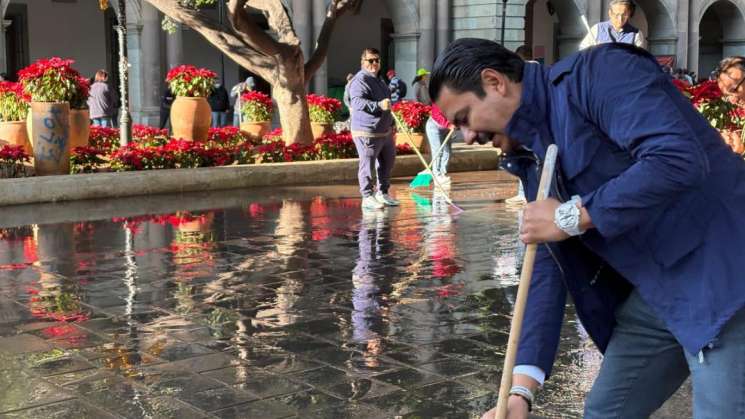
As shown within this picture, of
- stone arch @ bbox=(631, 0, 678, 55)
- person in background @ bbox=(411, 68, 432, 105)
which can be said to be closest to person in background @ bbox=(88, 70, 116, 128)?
person in background @ bbox=(411, 68, 432, 105)

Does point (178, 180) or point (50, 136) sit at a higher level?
point (50, 136)

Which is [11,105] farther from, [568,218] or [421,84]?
[568,218]

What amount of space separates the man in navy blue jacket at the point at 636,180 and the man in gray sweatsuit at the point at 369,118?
913 centimetres

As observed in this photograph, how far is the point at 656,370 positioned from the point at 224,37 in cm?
1498

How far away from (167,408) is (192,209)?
25.2ft

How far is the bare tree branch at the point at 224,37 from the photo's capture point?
17.0 m

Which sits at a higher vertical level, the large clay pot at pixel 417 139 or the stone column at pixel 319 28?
the stone column at pixel 319 28

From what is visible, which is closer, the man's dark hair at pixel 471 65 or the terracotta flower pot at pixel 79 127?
the man's dark hair at pixel 471 65

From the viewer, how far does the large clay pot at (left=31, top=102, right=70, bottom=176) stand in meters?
14.3

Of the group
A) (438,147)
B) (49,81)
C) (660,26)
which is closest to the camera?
(49,81)

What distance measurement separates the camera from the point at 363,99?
39.5 feet

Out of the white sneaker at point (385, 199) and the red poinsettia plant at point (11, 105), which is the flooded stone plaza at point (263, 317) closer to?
the white sneaker at point (385, 199)

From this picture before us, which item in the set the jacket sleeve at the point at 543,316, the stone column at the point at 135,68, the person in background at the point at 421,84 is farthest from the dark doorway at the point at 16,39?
the jacket sleeve at the point at 543,316

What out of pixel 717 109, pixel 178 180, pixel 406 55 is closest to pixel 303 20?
pixel 406 55
